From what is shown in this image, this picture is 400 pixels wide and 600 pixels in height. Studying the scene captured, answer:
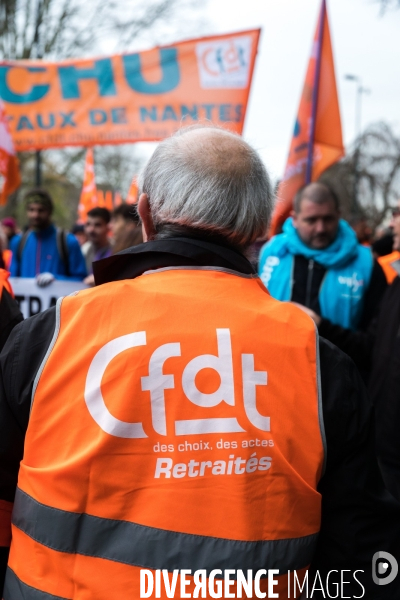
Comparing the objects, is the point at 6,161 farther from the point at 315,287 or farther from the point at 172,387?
the point at 172,387

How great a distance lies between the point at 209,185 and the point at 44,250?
488cm

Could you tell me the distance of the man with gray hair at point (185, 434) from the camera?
143cm

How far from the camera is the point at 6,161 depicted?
5812 mm

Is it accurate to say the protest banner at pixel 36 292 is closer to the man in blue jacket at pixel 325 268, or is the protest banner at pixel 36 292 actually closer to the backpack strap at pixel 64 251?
the backpack strap at pixel 64 251

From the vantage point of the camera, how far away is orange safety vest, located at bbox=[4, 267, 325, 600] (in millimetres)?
1428

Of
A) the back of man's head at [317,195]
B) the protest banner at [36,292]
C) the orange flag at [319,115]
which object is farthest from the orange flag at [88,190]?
the back of man's head at [317,195]

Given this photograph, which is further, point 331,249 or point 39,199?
point 39,199

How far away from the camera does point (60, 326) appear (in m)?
1.50

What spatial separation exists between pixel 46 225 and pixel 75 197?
1638 inches

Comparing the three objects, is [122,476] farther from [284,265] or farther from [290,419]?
[284,265]

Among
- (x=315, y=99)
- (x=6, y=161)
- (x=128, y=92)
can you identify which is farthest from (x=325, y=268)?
(x=128, y=92)

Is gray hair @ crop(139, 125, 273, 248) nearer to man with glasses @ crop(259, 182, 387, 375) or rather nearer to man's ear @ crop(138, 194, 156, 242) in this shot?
man's ear @ crop(138, 194, 156, 242)

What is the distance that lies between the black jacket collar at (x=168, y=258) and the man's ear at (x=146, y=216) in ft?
0.36

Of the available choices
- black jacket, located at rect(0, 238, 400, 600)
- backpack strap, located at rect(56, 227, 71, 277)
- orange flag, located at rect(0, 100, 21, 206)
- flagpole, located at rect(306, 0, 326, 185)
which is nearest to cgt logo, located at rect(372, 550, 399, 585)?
black jacket, located at rect(0, 238, 400, 600)
